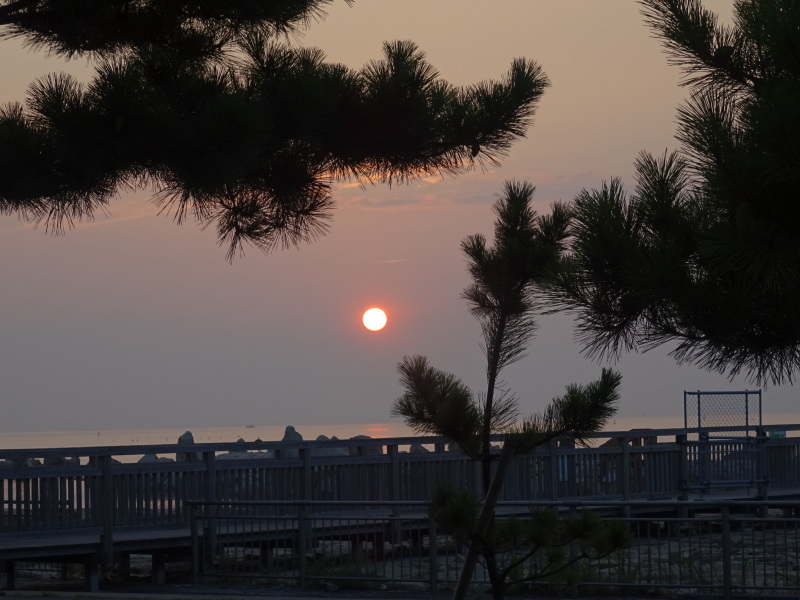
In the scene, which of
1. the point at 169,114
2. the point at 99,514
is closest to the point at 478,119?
the point at 169,114

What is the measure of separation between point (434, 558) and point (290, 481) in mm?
5006

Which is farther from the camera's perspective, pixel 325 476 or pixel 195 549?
pixel 325 476

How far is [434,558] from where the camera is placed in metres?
14.6

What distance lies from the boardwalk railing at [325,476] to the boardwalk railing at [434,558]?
1.39 ft

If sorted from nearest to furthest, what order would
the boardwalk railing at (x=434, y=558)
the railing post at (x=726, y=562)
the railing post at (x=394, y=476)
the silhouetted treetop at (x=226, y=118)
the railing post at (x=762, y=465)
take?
the silhouetted treetop at (x=226, y=118), the railing post at (x=726, y=562), the boardwalk railing at (x=434, y=558), the railing post at (x=394, y=476), the railing post at (x=762, y=465)

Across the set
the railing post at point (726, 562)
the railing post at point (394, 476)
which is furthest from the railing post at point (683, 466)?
the railing post at point (726, 562)

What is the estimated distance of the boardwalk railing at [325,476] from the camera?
16.4m

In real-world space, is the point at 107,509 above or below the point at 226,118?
below

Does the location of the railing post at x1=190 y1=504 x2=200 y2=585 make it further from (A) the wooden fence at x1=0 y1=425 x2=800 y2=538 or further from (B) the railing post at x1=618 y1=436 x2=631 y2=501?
(B) the railing post at x1=618 y1=436 x2=631 y2=501

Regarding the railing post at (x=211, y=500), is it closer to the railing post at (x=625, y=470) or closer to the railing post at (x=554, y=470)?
the railing post at (x=554, y=470)

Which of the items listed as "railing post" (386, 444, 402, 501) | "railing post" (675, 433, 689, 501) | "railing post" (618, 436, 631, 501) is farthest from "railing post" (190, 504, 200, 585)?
"railing post" (675, 433, 689, 501)

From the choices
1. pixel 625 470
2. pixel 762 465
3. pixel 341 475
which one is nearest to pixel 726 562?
pixel 341 475

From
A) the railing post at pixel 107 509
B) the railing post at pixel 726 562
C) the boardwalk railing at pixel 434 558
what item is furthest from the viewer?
the railing post at pixel 107 509

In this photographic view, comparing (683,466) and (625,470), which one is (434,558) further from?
(683,466)
